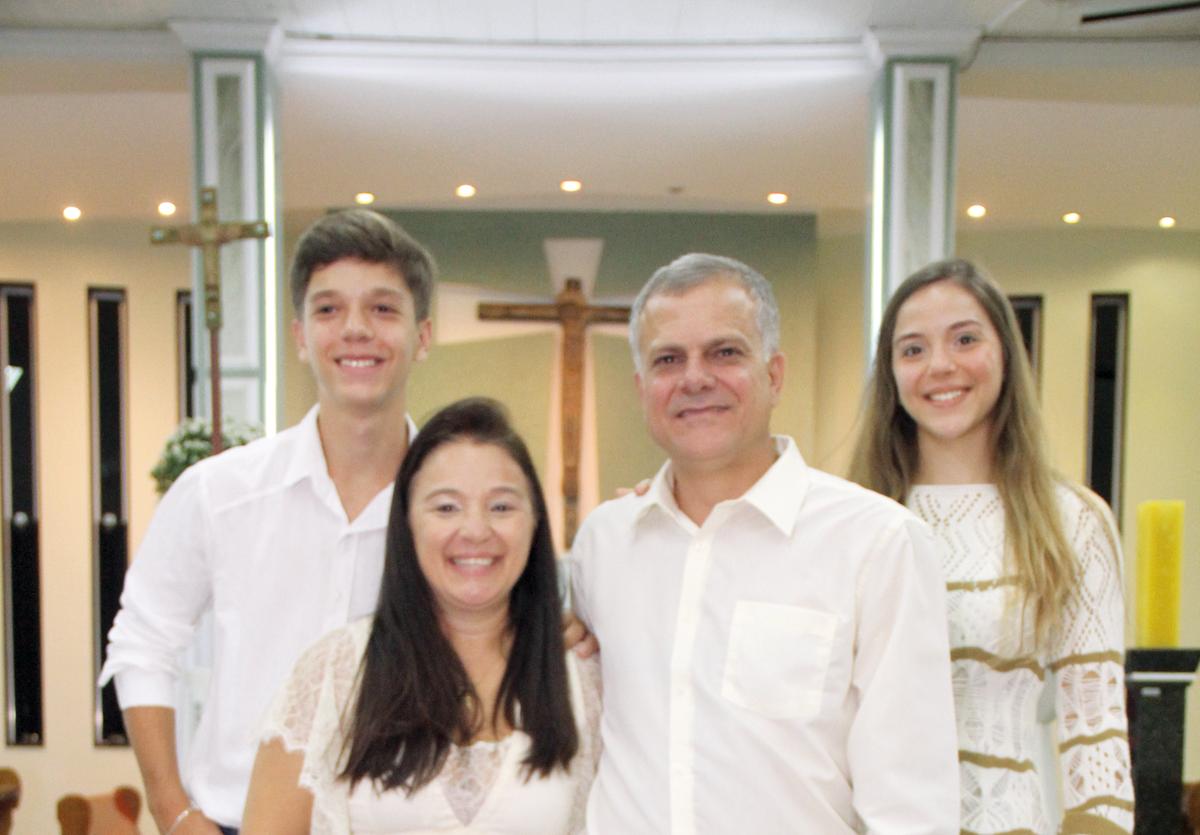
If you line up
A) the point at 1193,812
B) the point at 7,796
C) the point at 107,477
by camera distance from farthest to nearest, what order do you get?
the point at 107,477
the point at 7,796
the point at 1193,812

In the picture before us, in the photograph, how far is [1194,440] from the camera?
7.42 m

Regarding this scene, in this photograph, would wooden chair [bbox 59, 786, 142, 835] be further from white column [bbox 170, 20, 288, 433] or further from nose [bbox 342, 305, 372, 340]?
nose [bbox 342, 305, 372, 340]

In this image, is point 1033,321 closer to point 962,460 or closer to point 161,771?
point 962,460

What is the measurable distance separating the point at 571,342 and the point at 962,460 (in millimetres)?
5417

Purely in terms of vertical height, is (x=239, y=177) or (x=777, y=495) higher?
(x=239, y=177)

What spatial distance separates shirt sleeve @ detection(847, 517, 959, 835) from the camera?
1430 millimetres

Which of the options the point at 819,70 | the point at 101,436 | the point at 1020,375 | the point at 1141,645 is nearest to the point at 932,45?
the point at 819,70

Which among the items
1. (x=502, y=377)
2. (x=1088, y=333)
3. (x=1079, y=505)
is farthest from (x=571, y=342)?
(x=1079, y=505)

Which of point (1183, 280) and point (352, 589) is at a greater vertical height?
point (1183, 280)

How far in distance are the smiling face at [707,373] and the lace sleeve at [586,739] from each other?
1.13 ft

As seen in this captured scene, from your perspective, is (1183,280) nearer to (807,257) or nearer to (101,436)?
(807,257)

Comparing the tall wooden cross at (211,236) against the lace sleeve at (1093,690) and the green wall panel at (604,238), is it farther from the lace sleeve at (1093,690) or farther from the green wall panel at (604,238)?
the green wall panel at (604,238)

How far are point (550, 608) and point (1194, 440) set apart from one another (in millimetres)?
7006

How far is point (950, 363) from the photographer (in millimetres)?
1817
